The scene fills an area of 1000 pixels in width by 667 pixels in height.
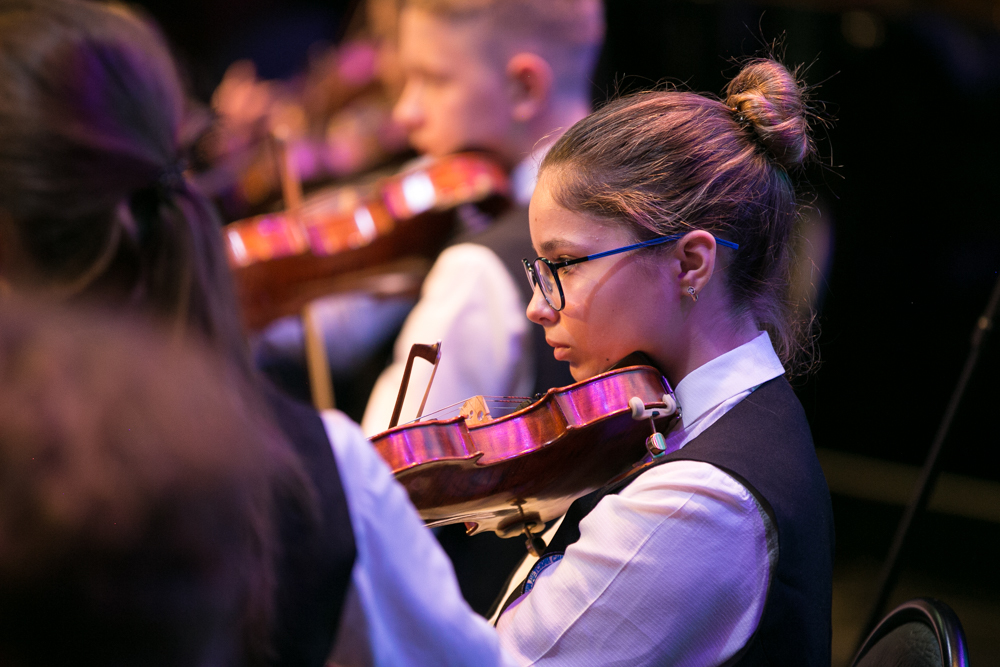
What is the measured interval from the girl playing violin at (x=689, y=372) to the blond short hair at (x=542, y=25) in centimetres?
74

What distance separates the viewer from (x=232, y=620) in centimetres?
61

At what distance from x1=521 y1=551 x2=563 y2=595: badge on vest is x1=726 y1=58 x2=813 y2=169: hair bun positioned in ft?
1.96

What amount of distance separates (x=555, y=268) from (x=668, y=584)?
425 mm

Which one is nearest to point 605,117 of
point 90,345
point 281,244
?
point 90,345

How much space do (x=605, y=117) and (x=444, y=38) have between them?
2.78 feet

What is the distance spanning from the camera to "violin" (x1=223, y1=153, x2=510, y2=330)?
222cm

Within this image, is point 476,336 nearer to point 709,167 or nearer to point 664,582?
point 709,167

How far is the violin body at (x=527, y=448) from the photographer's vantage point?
105 cm

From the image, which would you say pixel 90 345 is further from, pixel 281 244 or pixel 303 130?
pixel 303 130

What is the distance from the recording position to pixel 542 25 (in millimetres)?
1806

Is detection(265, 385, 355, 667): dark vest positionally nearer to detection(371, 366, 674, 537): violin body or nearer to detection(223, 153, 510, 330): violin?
detection(371, 366, 674, 537): violin body

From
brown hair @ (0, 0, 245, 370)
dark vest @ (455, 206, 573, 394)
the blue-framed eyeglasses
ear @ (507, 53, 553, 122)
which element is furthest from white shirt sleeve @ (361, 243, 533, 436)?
brown hair @ (0, 0, 245, 370)

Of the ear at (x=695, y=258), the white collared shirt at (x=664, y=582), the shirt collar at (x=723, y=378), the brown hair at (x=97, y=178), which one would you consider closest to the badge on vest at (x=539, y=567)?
the white collared shirt at (x=664, y=582)

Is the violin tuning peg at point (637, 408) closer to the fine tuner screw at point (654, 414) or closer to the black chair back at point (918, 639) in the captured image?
the fine tuner screw at point (654, 414)
